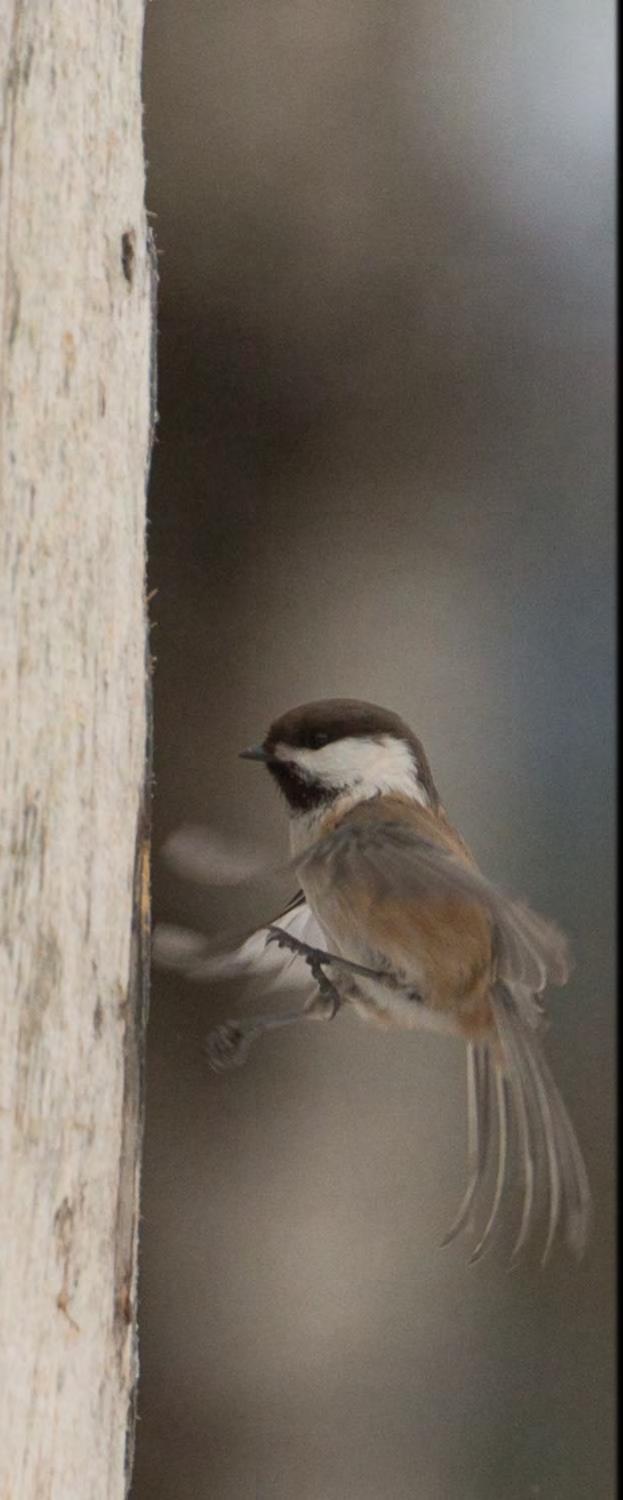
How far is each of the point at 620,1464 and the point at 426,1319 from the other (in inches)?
10.1

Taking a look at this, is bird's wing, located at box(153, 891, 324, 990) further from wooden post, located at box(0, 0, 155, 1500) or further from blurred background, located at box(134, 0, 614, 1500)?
blurred background, located at box(134, 0, 614, 1500)

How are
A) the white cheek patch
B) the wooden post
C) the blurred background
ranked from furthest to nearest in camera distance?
the blurred background, the white cheek patch, the wooden post

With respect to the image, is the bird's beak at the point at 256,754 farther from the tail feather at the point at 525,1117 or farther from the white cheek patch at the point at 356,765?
the tail feather at the point at 525,1117

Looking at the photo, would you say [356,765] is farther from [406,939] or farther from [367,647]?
[367,647]

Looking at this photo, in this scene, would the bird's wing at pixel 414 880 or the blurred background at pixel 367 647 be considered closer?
the bird's wing at pixel 414 880

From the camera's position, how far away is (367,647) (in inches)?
38.5

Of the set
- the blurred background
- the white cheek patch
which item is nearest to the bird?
the white cheek patch

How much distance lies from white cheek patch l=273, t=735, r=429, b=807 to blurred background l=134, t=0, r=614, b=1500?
229 mm

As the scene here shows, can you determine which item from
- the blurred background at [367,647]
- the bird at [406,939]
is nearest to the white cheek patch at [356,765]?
the bird at [406,939]

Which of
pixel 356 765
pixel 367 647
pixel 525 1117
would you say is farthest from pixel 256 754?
pixel 367 647

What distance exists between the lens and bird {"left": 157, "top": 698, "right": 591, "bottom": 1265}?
54cm

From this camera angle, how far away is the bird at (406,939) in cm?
54

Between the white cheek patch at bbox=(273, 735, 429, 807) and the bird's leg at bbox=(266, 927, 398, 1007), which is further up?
the white cheek patch at bbox=(273, 735, 429, 807)

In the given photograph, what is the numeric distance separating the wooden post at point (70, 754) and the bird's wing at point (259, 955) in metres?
0.06
